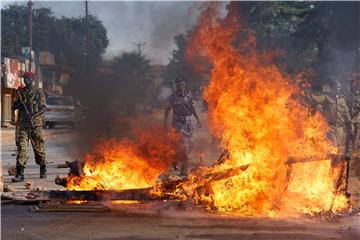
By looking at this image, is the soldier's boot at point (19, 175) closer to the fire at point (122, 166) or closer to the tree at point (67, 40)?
the fire at point (122, 166)

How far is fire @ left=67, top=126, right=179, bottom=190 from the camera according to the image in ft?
28.7

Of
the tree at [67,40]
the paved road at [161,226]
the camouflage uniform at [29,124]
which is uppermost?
the tree at [67,40]

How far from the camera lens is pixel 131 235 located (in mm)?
6387

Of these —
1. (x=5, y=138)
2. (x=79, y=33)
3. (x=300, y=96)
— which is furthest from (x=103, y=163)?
(x=79, y=33)

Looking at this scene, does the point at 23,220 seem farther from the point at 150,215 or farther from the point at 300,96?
the point at 300,96

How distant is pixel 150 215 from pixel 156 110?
925cm

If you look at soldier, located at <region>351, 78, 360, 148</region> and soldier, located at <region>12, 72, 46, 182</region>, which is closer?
soldier, located at <region>12, 72, 46, 182</region>

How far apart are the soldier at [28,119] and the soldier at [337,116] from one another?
19.7 ft

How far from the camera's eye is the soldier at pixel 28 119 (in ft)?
35.8

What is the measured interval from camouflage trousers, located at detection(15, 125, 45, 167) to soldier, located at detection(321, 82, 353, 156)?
5.96 metres

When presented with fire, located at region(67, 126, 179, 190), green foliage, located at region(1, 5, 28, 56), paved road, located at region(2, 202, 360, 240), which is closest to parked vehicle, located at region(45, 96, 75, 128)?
green foliage, located at region(1, 5, 28, 56)

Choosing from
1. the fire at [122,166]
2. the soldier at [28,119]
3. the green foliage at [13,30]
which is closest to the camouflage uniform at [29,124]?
the soldier at [28,119]

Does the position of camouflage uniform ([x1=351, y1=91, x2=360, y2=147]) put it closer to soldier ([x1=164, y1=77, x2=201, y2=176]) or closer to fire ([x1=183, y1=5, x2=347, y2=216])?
soldier ([x1=164, y1=77, x2=201, y2=176])

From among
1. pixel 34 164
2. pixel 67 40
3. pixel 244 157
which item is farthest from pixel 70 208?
pixel 67 40
